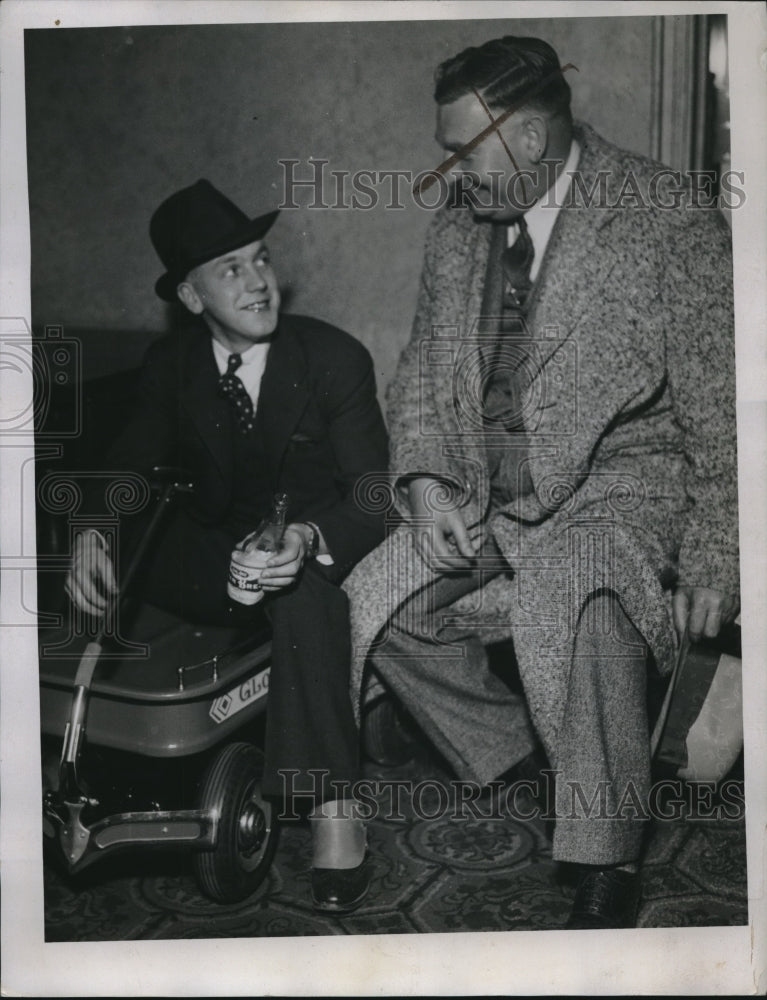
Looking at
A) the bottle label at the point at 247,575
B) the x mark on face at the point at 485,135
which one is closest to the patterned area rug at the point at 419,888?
the bottle label at the point at 247,575

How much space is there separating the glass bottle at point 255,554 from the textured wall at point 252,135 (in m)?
0.43

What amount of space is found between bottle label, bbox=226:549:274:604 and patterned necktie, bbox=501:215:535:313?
2.53 feet

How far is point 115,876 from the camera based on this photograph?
7.50 ft

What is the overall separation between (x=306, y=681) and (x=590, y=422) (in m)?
0.84

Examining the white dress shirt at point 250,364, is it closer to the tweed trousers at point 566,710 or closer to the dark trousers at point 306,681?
the dark trousers at point 306,681

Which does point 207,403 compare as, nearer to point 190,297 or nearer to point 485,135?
point 190,297

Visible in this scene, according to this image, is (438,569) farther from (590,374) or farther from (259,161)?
(259,161)

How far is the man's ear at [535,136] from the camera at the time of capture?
223cm

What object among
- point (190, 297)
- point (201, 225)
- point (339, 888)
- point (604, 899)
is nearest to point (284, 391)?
point (190, 297)

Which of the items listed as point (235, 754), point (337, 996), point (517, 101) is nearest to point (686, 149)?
point (517, 101)

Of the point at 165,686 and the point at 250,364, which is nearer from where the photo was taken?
the point at 165,686

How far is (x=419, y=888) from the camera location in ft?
7.43

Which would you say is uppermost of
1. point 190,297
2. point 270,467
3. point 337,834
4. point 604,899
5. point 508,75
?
point 508,75

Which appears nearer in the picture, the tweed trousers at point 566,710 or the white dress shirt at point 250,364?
the tweed trousers at point 566,710
